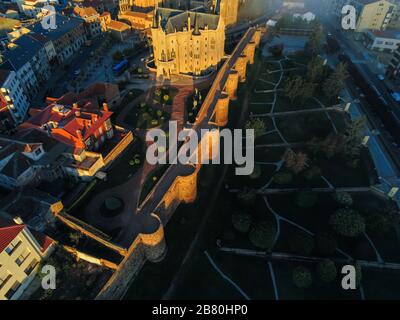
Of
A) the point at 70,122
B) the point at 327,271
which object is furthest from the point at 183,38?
the point at 327,271

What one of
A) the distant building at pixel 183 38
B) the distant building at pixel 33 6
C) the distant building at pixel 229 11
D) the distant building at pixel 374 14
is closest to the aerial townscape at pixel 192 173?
the distant building at pixel 183 38

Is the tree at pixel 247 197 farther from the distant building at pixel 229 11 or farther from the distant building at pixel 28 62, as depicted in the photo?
the distant building at pixel 229 11

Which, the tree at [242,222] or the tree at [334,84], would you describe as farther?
the tree at [334,84]

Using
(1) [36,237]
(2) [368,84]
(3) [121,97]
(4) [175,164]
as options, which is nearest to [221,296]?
(4) [175,164]

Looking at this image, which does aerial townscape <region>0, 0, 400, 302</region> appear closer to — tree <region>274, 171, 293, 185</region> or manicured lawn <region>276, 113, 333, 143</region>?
tree <region>274, 171, 293, 185</region>

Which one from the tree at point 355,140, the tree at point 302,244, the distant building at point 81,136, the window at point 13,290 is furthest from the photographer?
the tree at point 355,140
